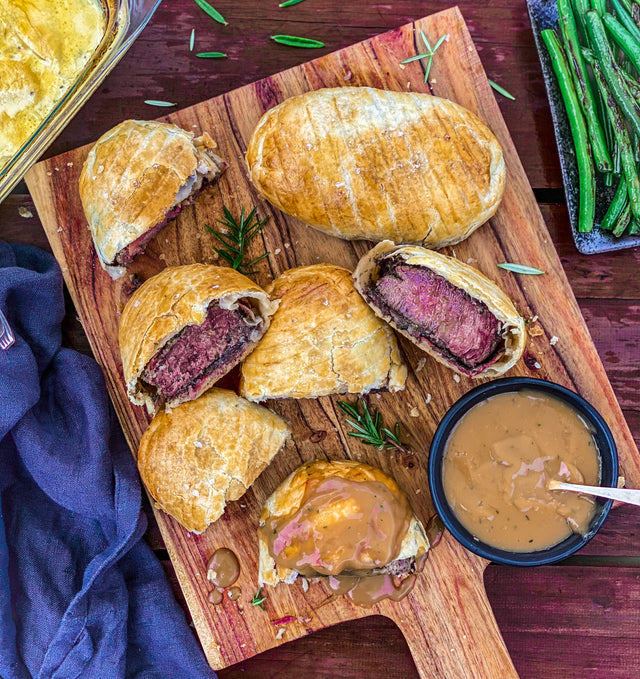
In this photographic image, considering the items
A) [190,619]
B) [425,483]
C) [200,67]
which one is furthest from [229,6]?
[190,619]

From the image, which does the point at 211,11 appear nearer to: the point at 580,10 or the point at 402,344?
the point at 580,10

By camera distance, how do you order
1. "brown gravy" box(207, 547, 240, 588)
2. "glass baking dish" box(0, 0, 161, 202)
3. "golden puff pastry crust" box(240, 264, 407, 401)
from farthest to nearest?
1. "brown gravy" box(207, 547, 240, 588)
2. "golden puff pastry crust" box(240, 264, 407, 401)
3. "glass baking dish" box(0, 0, 161, 202)

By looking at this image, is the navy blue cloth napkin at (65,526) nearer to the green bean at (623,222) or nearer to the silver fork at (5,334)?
the silver fork at (5,334)

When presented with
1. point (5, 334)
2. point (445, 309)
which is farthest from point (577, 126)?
point (5, 334)

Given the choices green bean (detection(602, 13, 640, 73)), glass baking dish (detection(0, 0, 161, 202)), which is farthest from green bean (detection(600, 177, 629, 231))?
glass baking dish (detection(0, 0, 161, 202))

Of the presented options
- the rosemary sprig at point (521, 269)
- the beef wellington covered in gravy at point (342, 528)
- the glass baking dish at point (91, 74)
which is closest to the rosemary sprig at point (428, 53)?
the rosemary sprig at point (521, 269)

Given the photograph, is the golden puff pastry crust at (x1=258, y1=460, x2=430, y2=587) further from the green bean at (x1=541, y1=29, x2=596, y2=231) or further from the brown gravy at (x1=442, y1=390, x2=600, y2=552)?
the green bean at (x1=541, y1=29, x2=596, y2=231)
